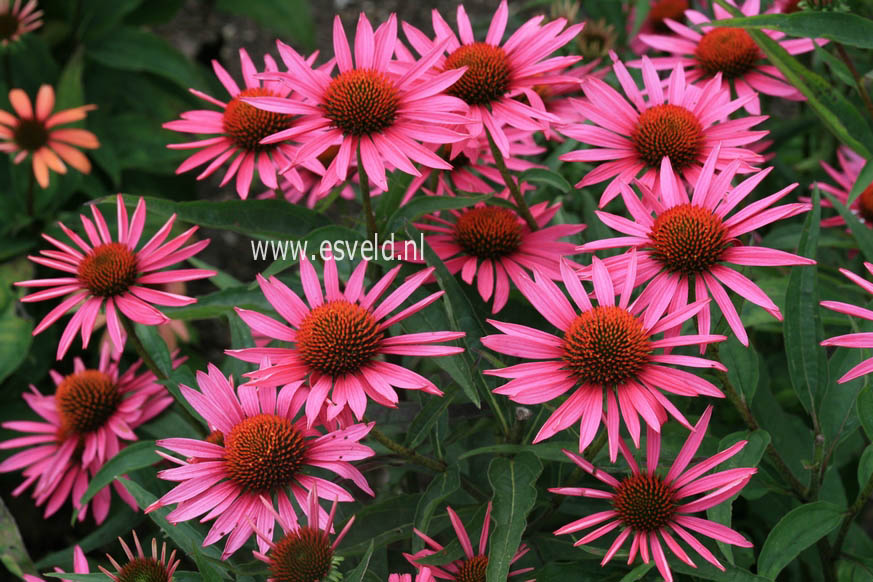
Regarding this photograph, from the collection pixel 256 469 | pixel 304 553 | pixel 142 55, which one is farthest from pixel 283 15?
pixel 304 553

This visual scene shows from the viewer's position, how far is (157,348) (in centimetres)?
153

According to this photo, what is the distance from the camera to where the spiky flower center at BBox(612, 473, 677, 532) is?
1.08 m

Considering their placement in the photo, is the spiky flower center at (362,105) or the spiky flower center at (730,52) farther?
the spiky flower center at (730,52)

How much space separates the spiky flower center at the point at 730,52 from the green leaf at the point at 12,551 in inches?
61.3

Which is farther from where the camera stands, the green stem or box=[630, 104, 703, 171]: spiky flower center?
box=[630, 104, 703, 171]: spiky flower center

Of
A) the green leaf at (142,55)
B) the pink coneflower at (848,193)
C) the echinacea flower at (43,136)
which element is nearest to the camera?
the pink coneflower at (848,193)

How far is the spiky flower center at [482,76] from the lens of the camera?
1.34m

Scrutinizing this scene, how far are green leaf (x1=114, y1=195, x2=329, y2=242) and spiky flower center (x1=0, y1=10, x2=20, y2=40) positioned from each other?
123cm

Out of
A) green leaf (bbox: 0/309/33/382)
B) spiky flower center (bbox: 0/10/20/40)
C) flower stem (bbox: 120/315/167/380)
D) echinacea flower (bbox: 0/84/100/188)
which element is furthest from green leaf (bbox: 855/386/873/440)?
spiky flower center (bbox: 0/10/20/40)

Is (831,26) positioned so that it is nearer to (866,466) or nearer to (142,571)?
(866,466)

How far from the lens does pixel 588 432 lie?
1018 millimetres

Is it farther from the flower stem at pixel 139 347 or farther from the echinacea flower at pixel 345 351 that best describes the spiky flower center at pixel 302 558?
the flower stem at pixel 139 347

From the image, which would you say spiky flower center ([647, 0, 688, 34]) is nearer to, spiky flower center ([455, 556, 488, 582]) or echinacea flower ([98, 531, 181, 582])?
spiky flower center ([455, 556, 488, 582])

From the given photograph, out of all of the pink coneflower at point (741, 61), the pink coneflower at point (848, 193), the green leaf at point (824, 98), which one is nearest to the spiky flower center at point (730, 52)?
the pink coneflower at point (741, 61)
